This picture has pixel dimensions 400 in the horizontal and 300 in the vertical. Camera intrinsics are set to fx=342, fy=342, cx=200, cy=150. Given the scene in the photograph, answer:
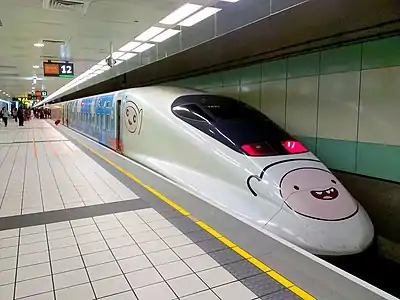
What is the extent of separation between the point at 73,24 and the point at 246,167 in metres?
5.32

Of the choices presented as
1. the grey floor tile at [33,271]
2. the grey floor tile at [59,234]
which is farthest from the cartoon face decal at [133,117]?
the grey floor tile at [33,271]

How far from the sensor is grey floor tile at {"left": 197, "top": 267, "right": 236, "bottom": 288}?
239 centimetres

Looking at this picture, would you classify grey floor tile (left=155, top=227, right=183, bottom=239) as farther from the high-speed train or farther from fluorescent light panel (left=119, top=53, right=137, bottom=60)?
fluorescent light panel (left=119, top=53, right=137, bottom=60)

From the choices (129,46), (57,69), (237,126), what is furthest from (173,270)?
(57,69)

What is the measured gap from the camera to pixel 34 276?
2.48m

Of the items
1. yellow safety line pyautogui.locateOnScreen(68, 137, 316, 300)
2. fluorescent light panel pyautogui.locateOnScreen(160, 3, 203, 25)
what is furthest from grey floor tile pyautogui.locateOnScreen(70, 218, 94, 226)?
fluorescent light panel pyautogui.locateOnScreen(160, 3, 203, 25)

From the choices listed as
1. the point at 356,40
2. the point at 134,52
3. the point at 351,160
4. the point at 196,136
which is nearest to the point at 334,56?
the point at 356,40

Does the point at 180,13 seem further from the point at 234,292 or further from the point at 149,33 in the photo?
the point at 234,292

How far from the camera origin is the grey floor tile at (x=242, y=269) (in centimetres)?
247

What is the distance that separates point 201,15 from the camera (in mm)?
6273

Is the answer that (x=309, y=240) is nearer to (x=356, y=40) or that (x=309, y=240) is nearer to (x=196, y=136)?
(x=196, y=136)

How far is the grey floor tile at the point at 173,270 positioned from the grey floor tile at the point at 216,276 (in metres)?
0.12

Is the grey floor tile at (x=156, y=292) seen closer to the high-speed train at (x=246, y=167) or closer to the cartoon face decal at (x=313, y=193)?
the high-speed train at (x=246, y=167)

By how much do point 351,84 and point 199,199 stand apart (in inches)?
113
